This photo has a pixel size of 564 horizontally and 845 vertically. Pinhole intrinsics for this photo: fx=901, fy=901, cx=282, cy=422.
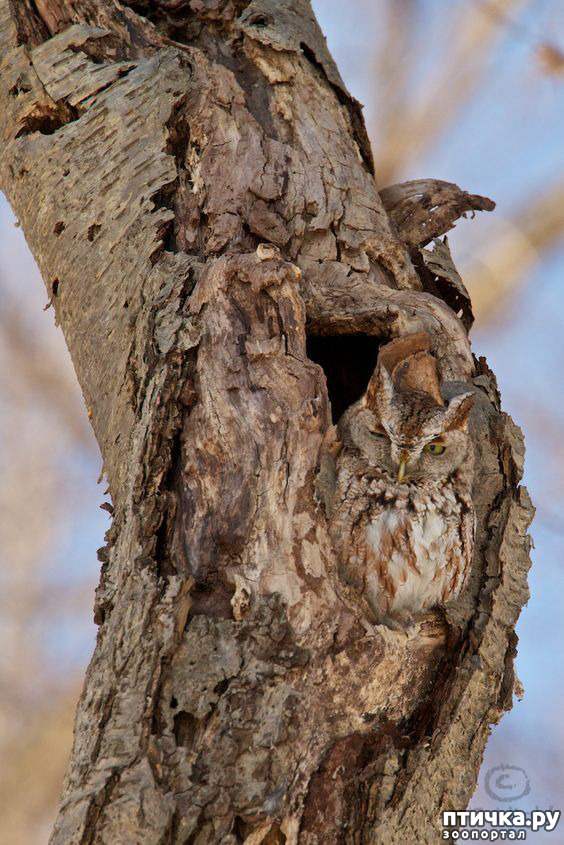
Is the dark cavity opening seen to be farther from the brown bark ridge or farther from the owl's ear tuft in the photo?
the owl's ear tuft

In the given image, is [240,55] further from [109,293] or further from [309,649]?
[309,649]

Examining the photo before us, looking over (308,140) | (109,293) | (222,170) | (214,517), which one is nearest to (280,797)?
(214,517)

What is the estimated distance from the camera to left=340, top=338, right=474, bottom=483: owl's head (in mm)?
2845

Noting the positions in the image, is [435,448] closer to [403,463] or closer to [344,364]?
[403,463]

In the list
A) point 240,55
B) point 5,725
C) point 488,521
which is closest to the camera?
point 488,521

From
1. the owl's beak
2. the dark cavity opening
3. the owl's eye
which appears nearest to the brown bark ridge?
the dark cavity opening

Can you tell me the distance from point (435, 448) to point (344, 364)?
647 millimetres

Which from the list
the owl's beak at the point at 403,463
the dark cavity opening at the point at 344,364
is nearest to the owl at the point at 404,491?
the owl's beak at the point at 403,463

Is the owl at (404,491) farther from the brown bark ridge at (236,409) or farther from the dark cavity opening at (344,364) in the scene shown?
the dark cavity opening at (344,364)

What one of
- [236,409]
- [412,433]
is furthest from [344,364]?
[236,409]

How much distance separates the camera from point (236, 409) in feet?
7.68

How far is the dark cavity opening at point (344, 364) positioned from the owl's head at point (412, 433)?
351 mm

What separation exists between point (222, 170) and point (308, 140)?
1.34ft

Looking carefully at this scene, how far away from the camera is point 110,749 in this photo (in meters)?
Answer: 1.88
